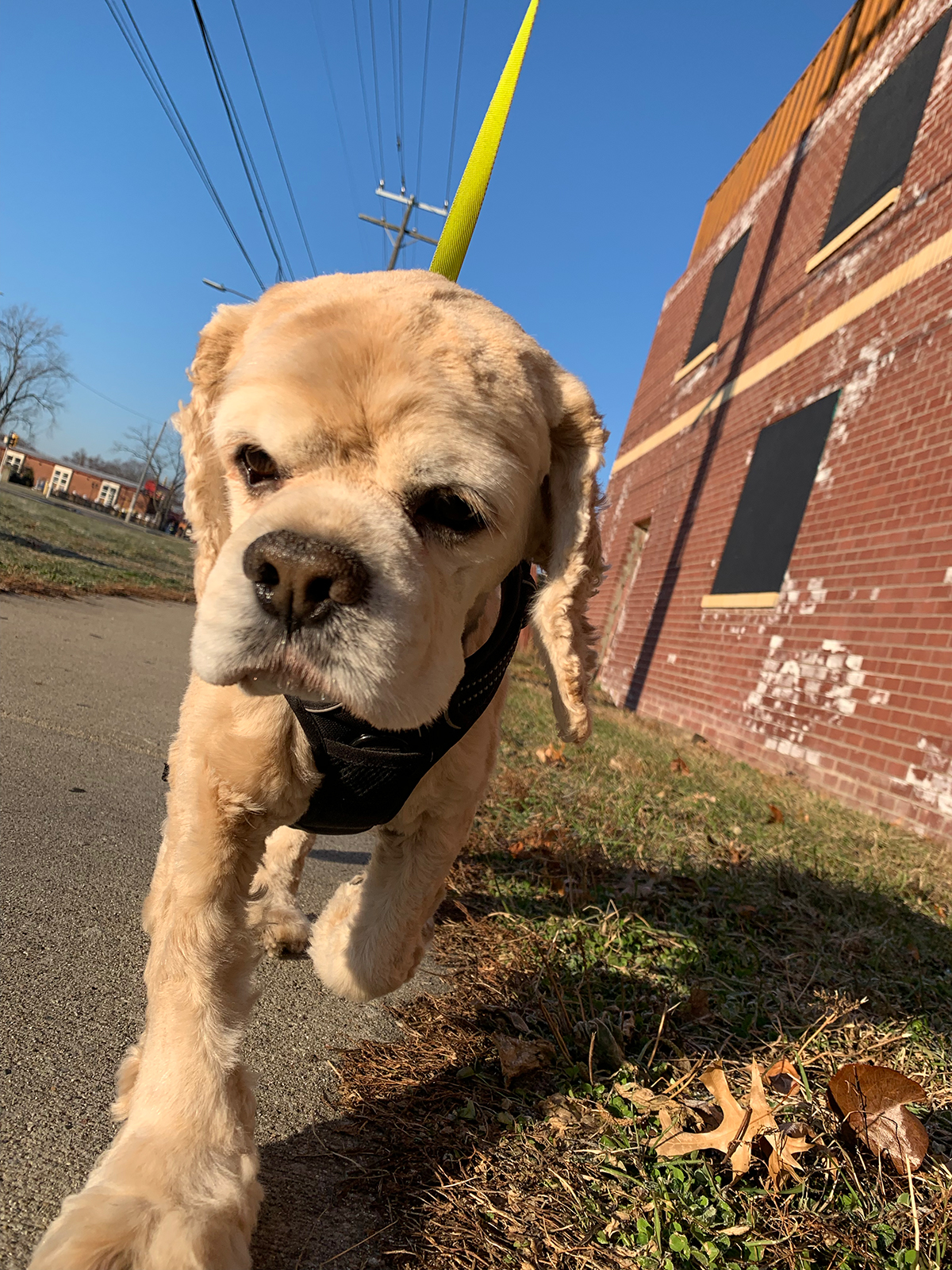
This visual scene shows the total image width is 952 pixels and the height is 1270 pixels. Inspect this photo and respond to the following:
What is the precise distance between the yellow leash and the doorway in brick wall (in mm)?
12722

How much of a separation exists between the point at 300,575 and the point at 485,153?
68.9 inches

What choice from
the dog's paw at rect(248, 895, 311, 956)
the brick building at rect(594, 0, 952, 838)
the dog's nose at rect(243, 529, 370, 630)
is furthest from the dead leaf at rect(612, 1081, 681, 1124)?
the brick building at rect(594, 0, 952, 838)

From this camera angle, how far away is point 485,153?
246 cm

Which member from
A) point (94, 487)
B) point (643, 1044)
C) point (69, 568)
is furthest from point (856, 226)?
point (94, 487)

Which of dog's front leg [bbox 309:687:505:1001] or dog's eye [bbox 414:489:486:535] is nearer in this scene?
dog's eye [bbox 414:489:486:535]

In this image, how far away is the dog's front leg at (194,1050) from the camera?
4.46 feet

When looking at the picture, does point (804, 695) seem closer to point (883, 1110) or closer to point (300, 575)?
point (883, 1110)

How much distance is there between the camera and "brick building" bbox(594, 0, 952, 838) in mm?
6219

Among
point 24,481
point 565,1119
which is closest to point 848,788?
point 565,1119

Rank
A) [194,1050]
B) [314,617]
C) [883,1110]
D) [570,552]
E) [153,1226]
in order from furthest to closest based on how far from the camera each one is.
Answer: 1. [570,552]
2. [883,1110]
3. [194,1050]
4. [314,617]
5. [153,1226]

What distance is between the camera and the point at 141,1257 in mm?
1355

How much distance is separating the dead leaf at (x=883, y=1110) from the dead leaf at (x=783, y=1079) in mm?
107

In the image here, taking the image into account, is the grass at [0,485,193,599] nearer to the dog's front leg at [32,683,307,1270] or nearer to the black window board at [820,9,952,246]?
the dog's front leg at [32,683,307,1270]

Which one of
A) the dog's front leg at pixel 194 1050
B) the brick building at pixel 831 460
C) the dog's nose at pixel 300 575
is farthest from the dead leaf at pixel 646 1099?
the brick building at pixel 831 460
